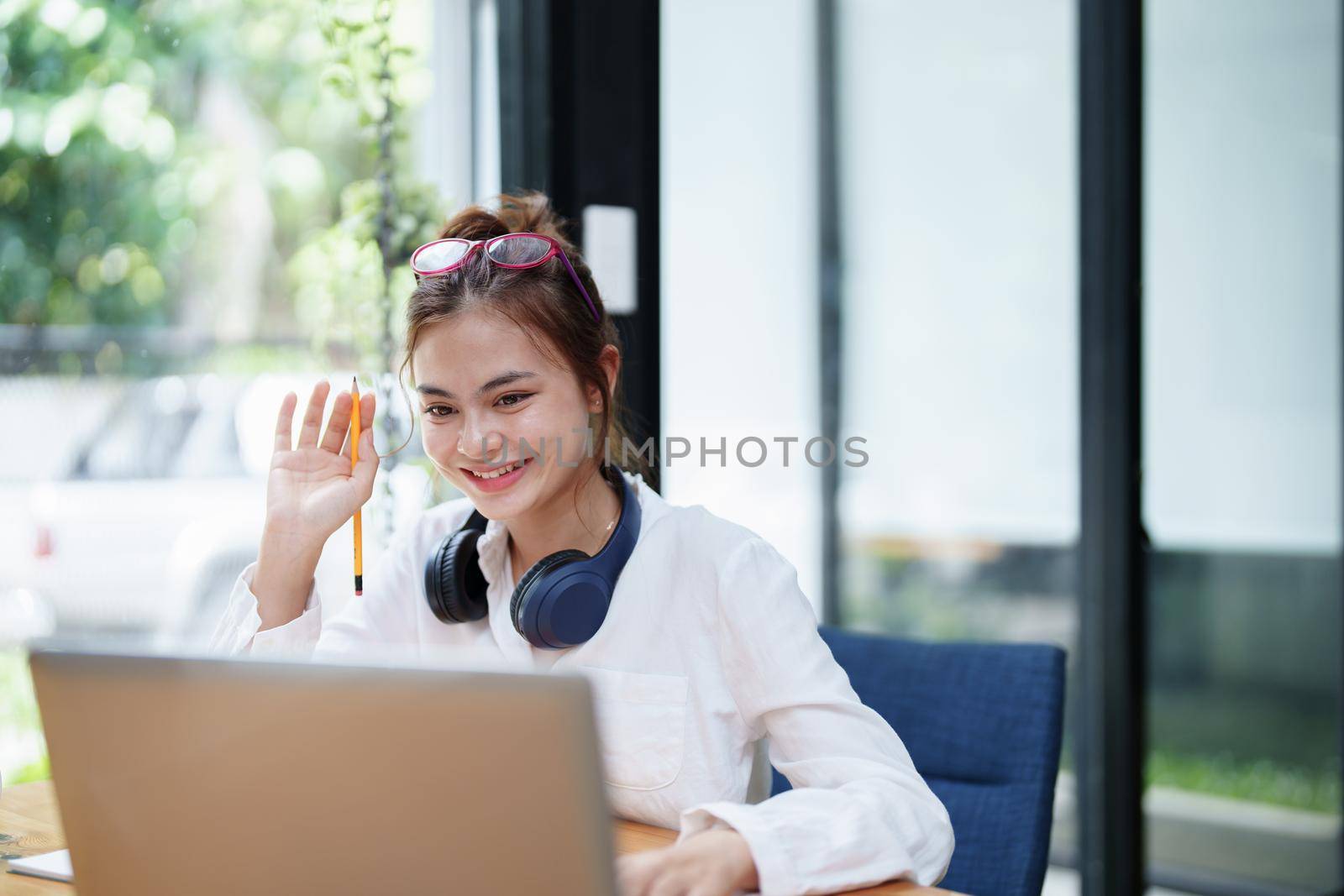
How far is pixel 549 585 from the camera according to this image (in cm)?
129

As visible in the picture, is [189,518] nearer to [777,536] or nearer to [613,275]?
[613,275]

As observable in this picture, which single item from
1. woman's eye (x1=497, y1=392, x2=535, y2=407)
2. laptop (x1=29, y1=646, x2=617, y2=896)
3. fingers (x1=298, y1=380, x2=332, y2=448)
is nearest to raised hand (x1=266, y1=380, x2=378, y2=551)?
fingers (x1=298, y1=380, x2=332, y2=448)

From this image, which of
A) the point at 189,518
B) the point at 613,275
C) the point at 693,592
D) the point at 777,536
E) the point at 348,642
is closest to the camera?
the point at 693,592

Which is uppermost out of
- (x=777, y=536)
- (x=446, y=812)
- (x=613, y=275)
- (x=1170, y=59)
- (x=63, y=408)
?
(x=1170, y=59)

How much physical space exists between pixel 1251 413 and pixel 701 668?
2.31 meters

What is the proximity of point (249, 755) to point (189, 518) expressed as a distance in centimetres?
122

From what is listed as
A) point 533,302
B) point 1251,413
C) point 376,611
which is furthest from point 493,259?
point 1251,413

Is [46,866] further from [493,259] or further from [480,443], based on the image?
[493,259]

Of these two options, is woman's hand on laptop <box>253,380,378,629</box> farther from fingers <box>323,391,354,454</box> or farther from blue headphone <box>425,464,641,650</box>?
blue headphone <box>425,464,641,650</box>

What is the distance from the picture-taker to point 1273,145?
10.2ft

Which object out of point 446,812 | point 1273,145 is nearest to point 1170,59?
point 1273,145

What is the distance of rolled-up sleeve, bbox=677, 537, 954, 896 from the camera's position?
1008 mm

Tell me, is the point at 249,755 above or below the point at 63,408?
below

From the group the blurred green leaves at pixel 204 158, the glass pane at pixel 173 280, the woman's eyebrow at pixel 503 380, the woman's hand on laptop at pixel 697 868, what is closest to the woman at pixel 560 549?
the woman's eyebrow at pixel 503 380
